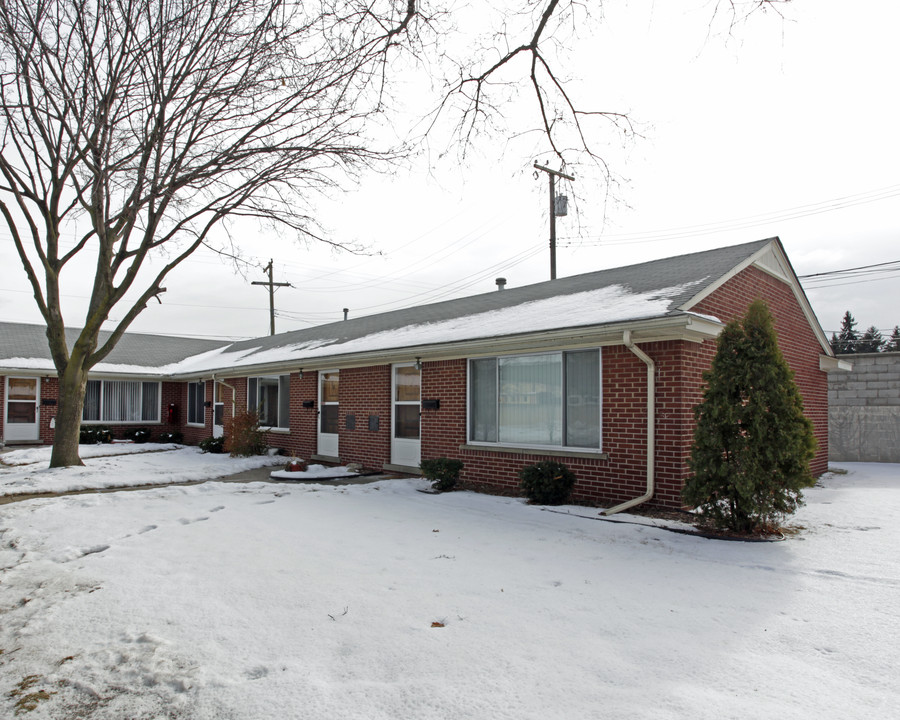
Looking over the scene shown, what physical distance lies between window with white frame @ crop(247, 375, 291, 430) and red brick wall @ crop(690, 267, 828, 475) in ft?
34.9

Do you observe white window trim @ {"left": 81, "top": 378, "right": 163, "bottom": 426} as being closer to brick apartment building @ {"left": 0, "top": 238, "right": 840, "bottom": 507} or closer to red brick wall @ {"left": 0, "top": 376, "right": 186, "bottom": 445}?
red brick wall @ {"left": 0, "top": 376, "right": 186, "bottom": 445}

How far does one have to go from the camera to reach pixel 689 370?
7965 millimetres

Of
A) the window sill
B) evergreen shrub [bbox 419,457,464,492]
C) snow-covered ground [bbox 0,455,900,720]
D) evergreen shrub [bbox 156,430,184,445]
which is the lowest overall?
evergreen shrub [bbox 156,430,184,445]

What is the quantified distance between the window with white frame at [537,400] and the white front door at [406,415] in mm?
1583

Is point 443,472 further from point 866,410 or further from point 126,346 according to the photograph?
point 126,346

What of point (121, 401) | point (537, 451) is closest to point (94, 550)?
point (537, 451)

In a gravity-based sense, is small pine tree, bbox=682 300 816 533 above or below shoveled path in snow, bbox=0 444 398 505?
above

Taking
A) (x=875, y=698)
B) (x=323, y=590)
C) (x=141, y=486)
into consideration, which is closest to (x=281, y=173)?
(x=141, y=486)

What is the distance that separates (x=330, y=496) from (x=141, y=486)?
376cm

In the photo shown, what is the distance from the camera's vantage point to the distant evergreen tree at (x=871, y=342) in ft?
189

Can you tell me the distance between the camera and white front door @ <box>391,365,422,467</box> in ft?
38.2

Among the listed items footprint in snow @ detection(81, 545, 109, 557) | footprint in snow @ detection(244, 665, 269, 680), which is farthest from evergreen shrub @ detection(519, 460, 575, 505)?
footprint in snow @ detection(244, 665, 269, 680)

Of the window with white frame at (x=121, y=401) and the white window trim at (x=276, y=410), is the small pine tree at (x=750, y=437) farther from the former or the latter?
the window with white frame at (x=121, y=401)

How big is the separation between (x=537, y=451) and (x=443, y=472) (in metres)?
1.63
